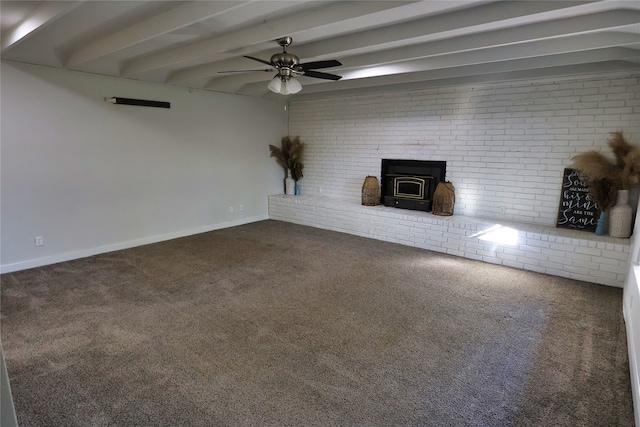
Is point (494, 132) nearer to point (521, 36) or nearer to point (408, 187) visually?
point (408, 187)

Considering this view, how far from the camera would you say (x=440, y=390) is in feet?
7.13

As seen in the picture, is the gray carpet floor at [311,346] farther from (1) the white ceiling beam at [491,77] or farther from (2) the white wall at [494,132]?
(1) the white ceiling beam at [491,77]

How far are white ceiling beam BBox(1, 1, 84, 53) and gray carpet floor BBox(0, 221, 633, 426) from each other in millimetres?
2472

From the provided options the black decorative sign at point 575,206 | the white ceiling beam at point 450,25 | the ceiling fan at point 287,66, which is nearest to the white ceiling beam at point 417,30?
the white ceiling beam at point 450,25

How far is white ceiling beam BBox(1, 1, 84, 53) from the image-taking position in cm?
248

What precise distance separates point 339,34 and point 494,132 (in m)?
2.88

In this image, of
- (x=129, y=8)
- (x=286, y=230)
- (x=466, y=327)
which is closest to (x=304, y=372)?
(x=466, y=327)

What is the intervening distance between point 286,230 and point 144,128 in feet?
9.30

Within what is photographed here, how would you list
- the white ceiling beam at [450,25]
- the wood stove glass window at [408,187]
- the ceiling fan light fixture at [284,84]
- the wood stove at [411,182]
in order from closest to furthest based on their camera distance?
1. the white ceiling beam at [450,25]
2. the ceiling fan light fixture at [284,84]
3. the wood stove at [411,182]
4. the wood stove glass window at [408,187]

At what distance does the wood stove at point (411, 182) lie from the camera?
558cm

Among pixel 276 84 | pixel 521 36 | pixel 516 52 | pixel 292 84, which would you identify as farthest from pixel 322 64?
pixel 516 52

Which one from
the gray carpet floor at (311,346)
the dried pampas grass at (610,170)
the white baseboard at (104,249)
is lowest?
the gray carpet floor at (311,346)

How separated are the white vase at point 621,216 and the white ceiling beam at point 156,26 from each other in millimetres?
4561

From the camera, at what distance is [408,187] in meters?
5.85
